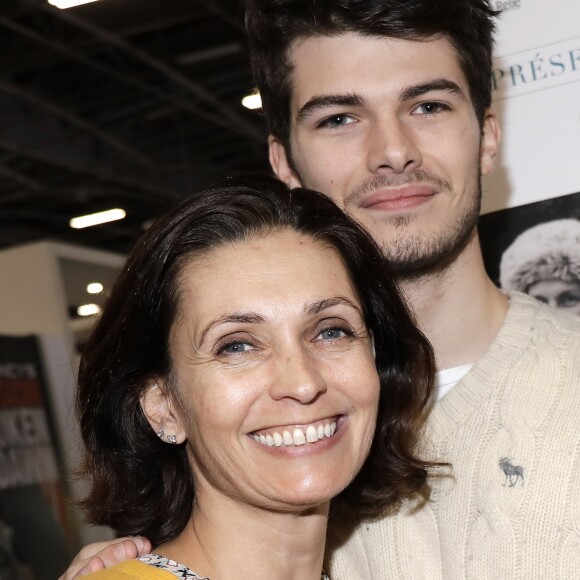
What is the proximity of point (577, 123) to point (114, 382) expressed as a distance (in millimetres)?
1613

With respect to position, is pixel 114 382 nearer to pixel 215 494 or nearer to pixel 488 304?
pixel 215 494

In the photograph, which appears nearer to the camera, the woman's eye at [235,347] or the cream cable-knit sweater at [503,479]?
Answer: the woman's eye at [235,347]

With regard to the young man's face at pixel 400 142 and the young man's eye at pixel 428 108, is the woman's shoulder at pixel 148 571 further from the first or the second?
the young man's eye at pixel 428 108

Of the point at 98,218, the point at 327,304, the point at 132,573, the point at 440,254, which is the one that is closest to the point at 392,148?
the point at 440,254

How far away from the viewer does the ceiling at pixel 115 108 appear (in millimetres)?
10781

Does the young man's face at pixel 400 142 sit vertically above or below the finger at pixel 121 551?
above

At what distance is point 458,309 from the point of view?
248 cm

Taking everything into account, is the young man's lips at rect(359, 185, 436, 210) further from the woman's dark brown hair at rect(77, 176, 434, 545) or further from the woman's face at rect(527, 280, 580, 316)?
the woman's face at rect(527, 280, 580, 316)

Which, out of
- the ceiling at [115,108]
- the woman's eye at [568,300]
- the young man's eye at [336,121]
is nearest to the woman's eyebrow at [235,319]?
the young man's eye at [336,121]

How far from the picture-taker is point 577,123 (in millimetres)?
3045

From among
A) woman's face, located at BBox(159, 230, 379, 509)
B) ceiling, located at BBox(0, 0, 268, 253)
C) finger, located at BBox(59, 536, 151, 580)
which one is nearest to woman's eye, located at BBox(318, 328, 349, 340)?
woman's face, located at BBox(159, 230, 379, 509)

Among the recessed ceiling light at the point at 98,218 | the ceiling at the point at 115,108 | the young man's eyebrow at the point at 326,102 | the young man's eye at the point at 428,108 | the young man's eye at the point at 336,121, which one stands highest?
the ceiling at the point at 115,108

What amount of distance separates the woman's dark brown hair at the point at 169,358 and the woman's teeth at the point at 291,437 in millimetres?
261

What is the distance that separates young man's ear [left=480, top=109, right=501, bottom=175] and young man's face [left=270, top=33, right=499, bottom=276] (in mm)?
101
